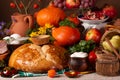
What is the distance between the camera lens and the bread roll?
105 centimetres

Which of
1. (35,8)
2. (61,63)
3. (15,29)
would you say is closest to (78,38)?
(61,63)

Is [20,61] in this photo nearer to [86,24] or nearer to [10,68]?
[10,68]

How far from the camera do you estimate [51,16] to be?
54.2 inches

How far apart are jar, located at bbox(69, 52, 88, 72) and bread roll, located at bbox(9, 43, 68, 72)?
0.04 meters

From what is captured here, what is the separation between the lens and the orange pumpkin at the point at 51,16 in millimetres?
1378

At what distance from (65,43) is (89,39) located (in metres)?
0.10

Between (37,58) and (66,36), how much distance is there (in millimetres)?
202

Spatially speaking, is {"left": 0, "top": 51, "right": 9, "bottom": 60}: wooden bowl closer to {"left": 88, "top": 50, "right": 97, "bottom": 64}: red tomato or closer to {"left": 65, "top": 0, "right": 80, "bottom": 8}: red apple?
{"left": 88, "top": 50, "right": 97, "bottom": 64}: red tomato

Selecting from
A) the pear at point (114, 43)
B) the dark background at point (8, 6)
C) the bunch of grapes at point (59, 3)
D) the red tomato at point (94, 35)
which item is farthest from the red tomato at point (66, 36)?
the dark background at point (8, 6)

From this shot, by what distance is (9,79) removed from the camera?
1016 mm

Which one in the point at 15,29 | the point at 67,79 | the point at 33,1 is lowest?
the point at 67,79

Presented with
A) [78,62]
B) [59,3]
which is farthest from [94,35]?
[59,3]

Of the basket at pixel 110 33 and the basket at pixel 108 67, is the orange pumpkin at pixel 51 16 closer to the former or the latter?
the basket at pixel 110 33

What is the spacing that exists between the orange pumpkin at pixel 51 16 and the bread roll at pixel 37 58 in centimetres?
29
